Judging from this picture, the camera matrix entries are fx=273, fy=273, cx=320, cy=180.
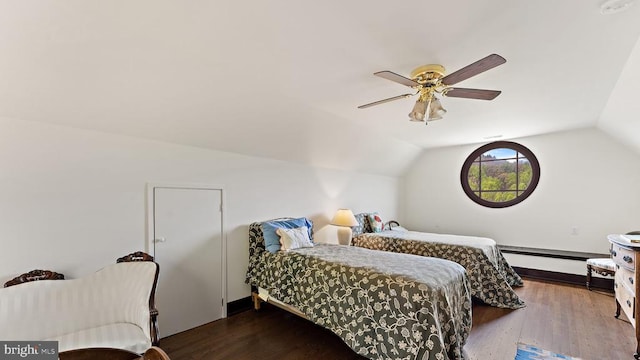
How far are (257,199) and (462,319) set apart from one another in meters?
2.63

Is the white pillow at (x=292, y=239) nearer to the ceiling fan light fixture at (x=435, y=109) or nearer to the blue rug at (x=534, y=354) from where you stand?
the ceiling fan light fixture at (x=435, y=109)

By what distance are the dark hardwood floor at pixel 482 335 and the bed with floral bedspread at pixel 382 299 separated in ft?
0.97

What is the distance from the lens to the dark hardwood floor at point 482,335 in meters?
2.45

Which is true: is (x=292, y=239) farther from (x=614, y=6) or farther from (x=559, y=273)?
(x=559, y=273)

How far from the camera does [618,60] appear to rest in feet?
7.27

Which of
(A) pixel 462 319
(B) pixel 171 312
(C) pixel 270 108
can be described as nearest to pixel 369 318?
(A) pixel 462 319

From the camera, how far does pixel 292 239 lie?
131 inches

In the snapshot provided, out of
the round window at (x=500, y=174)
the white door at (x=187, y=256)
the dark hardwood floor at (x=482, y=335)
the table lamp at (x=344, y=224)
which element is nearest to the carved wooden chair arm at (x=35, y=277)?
the white door at (x=187, y=256)

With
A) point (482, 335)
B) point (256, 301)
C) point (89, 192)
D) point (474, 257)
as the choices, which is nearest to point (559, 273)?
point (474, 257)

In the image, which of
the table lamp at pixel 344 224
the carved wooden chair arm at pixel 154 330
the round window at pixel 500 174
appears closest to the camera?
the carved wooden chair arm at pixel 154 330

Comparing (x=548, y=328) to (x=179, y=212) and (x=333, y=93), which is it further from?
(x=179, y=212)

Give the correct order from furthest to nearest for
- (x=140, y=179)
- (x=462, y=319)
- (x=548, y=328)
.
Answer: (x=548, y=328) < (x=140, y=179) < (x=462, y=319)

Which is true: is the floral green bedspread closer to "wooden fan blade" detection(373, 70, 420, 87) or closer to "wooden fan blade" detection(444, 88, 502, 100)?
"wooden fan blade" detection(444, 88, 502, 100)

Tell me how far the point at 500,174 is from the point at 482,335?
3.51 meters
